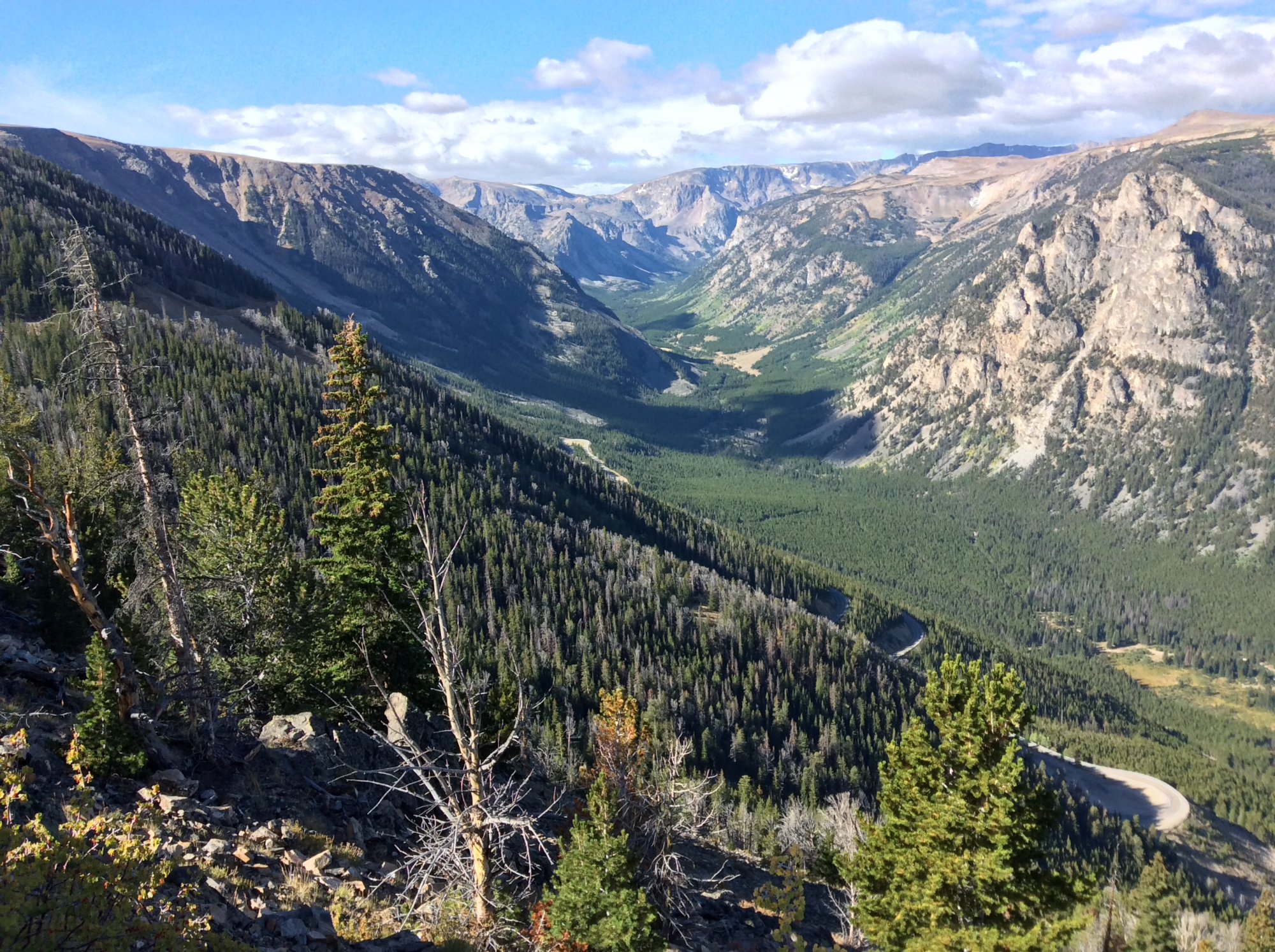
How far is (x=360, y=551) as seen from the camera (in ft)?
112

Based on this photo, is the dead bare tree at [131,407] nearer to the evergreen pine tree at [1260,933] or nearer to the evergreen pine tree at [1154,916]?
the evergreen pine tree at [1154,916]

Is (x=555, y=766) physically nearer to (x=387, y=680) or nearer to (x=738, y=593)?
(x=387, y=680)

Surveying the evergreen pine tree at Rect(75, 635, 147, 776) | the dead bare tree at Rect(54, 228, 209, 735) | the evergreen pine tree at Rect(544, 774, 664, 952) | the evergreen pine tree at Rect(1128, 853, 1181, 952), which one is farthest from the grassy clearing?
the evergreen pine tree at Rect(75, 635, 147, 776)

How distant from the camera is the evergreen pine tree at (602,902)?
856 inches

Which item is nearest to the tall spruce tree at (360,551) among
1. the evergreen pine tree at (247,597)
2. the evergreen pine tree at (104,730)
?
the evergreen pine tree at (247,597)

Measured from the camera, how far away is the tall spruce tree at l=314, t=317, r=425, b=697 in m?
33.7

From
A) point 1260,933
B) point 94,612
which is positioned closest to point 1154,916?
point 1260,933

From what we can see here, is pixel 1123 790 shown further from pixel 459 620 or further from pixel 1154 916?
pixel 459 620

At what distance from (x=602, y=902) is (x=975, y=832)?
11878mm

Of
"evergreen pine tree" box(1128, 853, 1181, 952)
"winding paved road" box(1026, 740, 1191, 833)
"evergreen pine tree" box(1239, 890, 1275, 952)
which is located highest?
"evergreen pine tree" box(1239, 890, 1275, 952)

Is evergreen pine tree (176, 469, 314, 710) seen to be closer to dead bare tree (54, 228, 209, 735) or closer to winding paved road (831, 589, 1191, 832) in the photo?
dead bare tree (54, 228, 209, 735)

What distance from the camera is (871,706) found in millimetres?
123250

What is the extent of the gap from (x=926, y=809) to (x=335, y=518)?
2653 cm

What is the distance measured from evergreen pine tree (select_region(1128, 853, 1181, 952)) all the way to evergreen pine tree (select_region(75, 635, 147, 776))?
5777 cm
